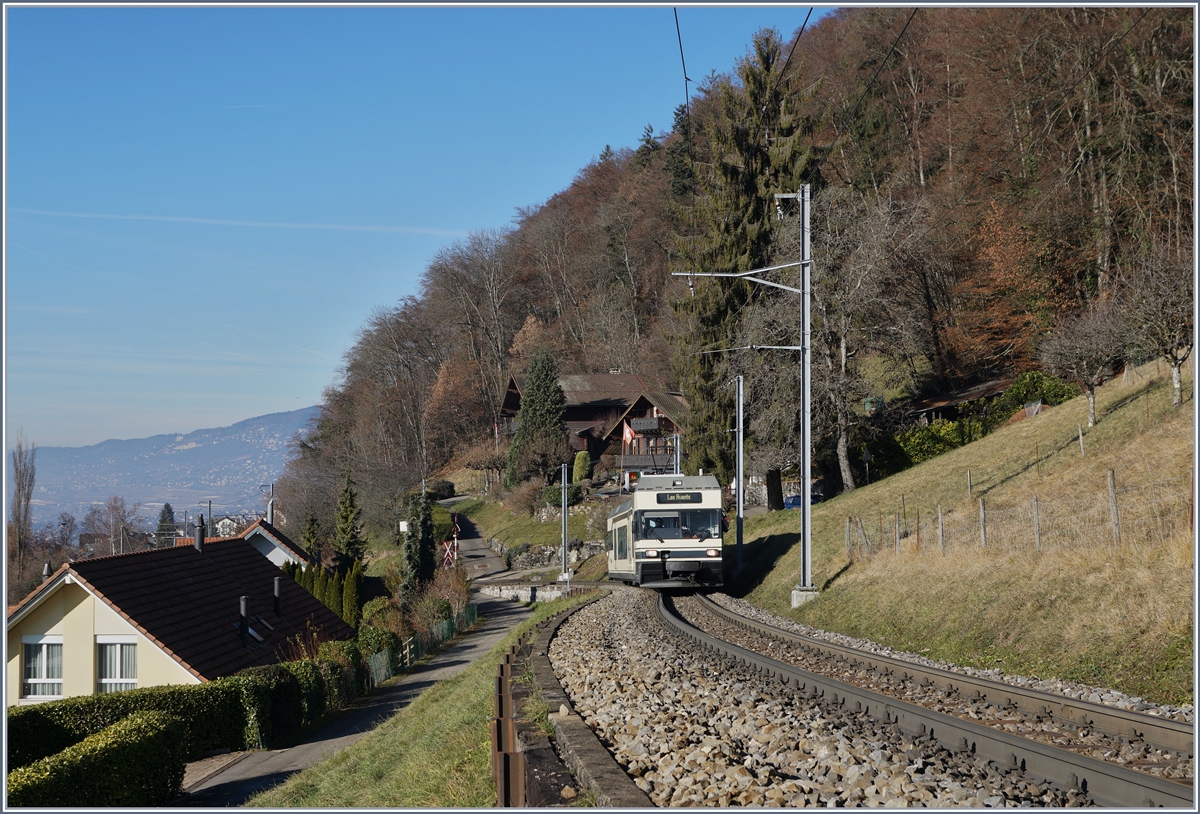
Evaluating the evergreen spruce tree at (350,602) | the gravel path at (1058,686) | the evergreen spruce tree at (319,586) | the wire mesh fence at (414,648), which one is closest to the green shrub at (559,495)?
the wire mesh fence at (414,648)

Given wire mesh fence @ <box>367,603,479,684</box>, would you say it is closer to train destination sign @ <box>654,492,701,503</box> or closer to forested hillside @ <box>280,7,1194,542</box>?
train destination sign @ <box>654,492,701,503</box>

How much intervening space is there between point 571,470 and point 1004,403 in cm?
3836

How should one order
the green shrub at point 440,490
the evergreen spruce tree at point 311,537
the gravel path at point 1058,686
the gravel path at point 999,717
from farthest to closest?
the green shrub at point 440,490
the evergreen spruce tree at point 311,537
the gravel path at point 1058,686
the gravel path at point 999,717

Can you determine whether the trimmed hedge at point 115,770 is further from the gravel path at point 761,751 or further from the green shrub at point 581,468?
the green shrub at point 581,468

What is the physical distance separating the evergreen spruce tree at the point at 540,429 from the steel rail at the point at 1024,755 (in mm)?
59786

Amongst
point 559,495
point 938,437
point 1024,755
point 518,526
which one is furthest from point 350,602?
point 1024,755

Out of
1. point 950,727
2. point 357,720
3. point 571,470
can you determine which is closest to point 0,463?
point 950,727

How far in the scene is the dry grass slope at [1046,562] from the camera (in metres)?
10.8

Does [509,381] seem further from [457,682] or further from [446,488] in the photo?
[457,682]

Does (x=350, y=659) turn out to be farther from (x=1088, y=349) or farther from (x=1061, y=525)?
(x=1088, y=349)

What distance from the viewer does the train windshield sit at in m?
25.9

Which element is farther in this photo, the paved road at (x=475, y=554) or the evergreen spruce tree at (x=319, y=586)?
the paved road at (x=475, y=554)

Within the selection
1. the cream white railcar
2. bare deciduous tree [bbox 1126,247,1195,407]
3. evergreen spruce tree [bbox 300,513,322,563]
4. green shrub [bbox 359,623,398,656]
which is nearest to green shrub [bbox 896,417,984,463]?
bare deciduous tree [bbox 1126,247,1195,407]

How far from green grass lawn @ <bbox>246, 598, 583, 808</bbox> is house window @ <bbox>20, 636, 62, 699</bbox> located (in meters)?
9.68
